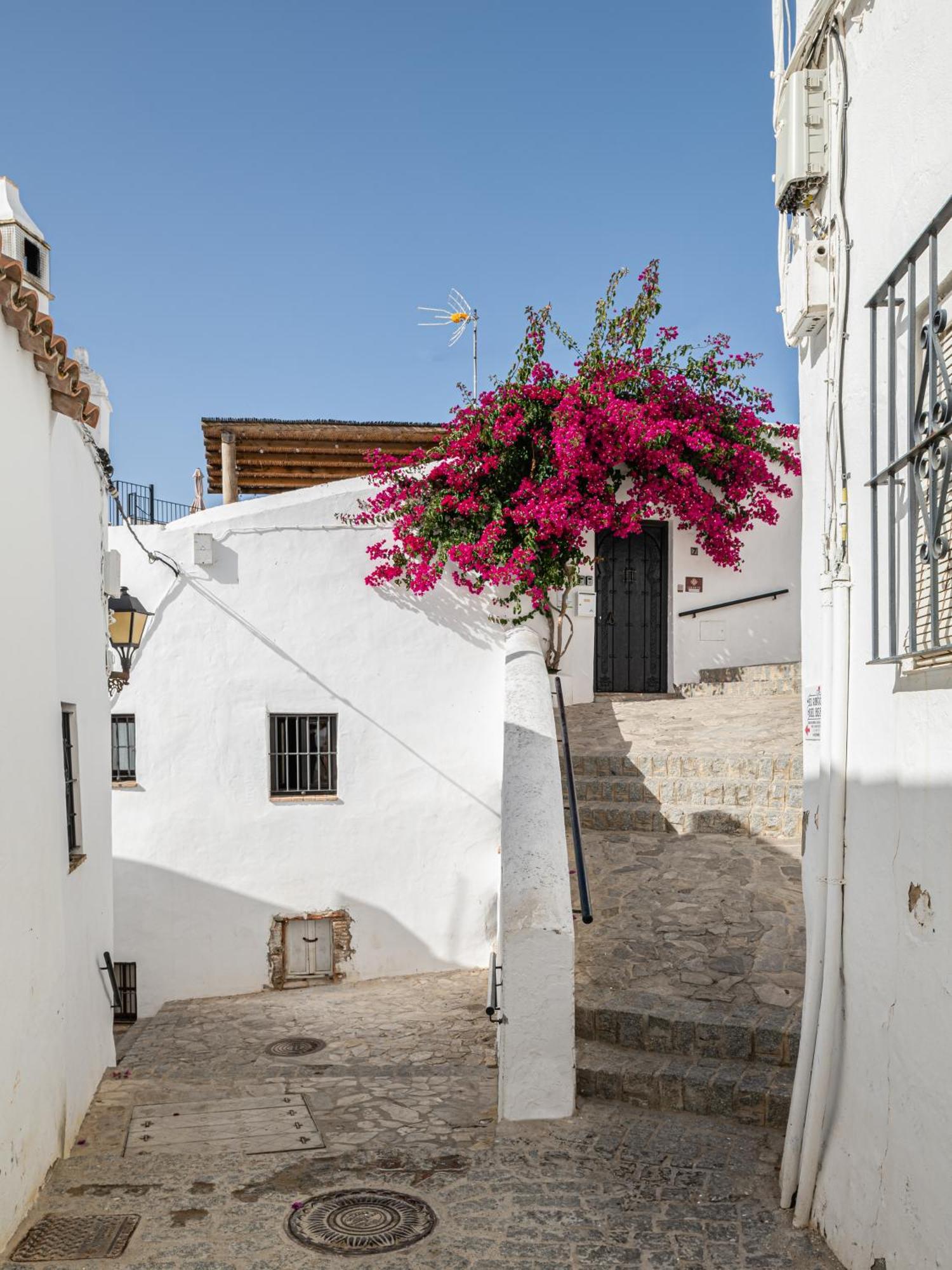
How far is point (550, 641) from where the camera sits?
1155cm

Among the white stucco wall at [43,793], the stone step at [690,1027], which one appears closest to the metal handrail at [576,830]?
the stone step at [690,1027]

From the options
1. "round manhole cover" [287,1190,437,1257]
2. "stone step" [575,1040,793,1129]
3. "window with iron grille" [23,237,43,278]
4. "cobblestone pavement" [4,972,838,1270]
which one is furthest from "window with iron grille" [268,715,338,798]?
"round manhole cover" [287,1190,437,1257]

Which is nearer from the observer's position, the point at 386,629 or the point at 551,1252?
the point at 551,1252

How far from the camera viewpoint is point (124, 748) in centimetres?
1076

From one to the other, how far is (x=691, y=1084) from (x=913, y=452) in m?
3.55

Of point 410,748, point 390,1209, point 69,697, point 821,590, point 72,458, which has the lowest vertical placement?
point 390,1209

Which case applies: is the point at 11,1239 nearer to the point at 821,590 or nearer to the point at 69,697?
the point at 69,697

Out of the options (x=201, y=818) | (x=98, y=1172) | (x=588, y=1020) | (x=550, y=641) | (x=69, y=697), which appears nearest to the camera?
(x=98, y=1172)

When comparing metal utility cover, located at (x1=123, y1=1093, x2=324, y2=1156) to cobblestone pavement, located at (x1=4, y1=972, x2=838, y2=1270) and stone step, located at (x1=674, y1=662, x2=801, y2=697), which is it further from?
stone step, located at (x1=674, y1=662, x2=801, y2=697)

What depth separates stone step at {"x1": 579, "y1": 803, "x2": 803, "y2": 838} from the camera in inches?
318

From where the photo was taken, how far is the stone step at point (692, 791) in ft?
27.2

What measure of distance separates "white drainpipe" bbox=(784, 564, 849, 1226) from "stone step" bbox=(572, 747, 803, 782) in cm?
419

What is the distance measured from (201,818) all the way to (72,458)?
4.79 metres

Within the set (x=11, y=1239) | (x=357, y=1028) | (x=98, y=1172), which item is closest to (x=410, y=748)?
(x=357, y=1028)
